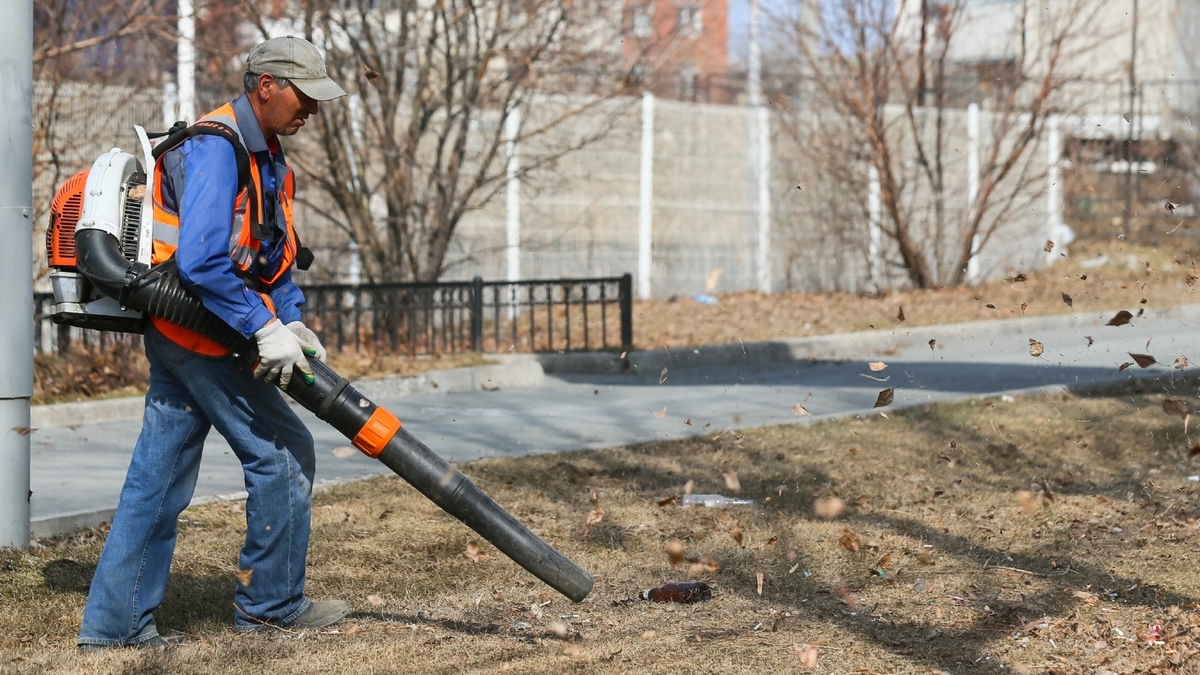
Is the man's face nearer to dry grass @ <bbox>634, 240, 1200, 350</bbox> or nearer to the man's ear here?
the man's ear

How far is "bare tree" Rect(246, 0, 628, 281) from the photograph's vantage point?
13242mm

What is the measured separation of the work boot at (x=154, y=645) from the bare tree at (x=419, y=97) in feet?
30.1

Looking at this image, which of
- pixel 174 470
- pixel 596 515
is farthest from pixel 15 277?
pixel 596 515

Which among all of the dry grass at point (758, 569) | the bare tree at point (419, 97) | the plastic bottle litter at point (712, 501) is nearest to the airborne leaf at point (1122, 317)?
the dry grass at point (758, 569)

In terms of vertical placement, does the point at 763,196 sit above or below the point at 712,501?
above

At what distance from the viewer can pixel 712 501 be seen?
6184mm

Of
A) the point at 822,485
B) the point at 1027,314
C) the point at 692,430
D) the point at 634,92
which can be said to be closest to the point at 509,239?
the point at 634,92

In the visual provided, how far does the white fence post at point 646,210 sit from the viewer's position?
1873 centimetres

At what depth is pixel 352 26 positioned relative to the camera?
1335 centimetres

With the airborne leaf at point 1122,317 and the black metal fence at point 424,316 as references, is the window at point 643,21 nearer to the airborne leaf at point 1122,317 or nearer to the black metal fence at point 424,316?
the black metal fence at point 424,316

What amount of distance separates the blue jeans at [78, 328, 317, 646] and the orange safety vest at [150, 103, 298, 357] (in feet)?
0.15

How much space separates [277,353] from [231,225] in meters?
0.40

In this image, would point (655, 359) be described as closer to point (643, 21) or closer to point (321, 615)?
point (643, 21)

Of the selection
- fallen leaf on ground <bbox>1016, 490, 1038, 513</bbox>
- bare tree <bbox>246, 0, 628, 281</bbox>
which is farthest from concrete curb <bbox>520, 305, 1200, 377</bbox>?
fallen leaf on ground <bbox>1016, 490, 1038, 513</bbox>
